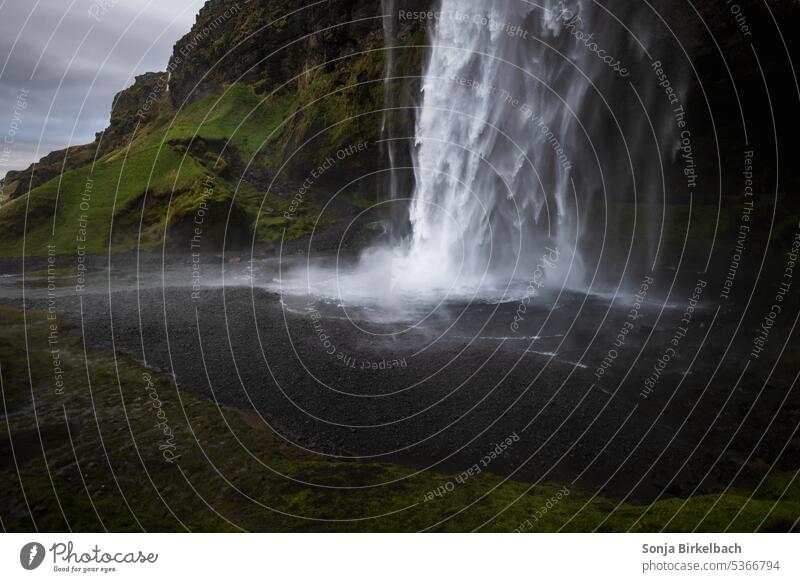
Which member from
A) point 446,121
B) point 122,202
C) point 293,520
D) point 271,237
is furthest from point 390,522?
point 122,202

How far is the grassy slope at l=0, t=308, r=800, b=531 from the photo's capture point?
8.70 meters

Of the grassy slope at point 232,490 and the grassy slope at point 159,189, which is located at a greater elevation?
the grassy slope at point 159,189

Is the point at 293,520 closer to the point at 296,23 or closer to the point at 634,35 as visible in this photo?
the point at 634,35

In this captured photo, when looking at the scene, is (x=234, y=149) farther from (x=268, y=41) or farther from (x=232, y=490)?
(x=232, y=490)

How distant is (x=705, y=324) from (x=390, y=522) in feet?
54.5

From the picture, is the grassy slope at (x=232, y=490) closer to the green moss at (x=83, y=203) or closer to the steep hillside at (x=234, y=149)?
the steep hillside at (x=234, y=149)

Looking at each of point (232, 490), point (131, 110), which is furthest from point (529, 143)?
point (131, 110)

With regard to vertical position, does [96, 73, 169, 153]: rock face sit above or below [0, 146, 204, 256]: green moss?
above

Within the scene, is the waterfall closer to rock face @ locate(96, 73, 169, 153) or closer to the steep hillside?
the steep hillside

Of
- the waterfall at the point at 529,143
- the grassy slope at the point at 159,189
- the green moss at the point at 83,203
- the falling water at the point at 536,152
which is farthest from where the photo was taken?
the grassy slope at the point at 159,189

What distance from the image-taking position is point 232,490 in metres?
9.61

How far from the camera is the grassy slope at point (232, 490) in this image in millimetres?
8695

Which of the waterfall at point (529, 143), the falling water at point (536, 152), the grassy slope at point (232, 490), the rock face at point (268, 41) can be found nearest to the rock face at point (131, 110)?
the rock face at point (268, 41)

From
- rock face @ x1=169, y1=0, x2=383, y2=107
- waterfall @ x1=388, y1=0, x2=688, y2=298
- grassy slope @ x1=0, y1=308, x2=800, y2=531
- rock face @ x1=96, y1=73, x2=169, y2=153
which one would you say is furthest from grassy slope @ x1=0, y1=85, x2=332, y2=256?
grassy slope @ x1=0, y1=308, x2=800, y2=531
